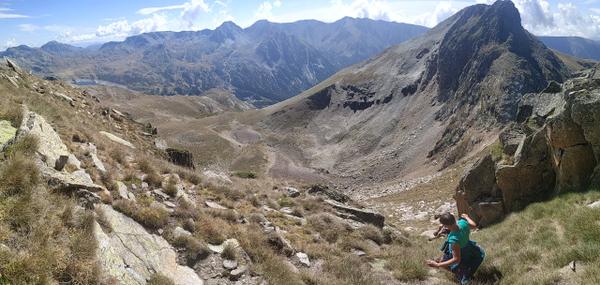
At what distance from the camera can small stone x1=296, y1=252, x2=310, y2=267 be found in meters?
12.0

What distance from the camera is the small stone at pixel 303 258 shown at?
1199cm

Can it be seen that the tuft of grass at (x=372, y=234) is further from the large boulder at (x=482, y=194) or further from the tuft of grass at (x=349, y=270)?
the large boulder at (x=482, y=194)

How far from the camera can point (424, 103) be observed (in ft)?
393

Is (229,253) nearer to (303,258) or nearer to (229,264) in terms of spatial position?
(229,264)

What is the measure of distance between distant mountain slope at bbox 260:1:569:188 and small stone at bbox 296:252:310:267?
2689 inches

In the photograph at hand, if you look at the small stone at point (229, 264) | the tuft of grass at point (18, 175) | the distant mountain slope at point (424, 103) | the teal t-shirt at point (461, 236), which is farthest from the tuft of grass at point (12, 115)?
the distant mountain slope at point (424, 103)

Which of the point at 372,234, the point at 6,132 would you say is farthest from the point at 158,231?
the point at 372,234

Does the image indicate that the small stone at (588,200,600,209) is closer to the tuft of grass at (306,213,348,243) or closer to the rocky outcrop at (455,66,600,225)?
the rocky outcrop at (455,66,600,225)

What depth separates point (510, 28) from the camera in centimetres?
12469

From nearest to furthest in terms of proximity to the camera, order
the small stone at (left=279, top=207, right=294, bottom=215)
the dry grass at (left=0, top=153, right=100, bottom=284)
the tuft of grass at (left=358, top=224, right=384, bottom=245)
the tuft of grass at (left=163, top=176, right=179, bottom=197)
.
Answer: the dry grass at (left=0, top=153, right=100, bottom=284) → the tuft of grass at (left=163, top=176, right=179, bottom=197) → the tuft of grass at (left=358, top=224, right=384, bottom=245) → the small stone at (left=279, top=207, right=294, bottom=215)

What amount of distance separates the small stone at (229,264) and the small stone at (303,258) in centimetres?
235

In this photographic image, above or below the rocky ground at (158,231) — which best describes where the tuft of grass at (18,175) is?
above

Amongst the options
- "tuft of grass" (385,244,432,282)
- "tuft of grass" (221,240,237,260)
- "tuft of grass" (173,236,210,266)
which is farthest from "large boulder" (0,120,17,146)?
"tuft of grass" (385,244,432,282)

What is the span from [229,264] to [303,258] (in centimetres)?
270
